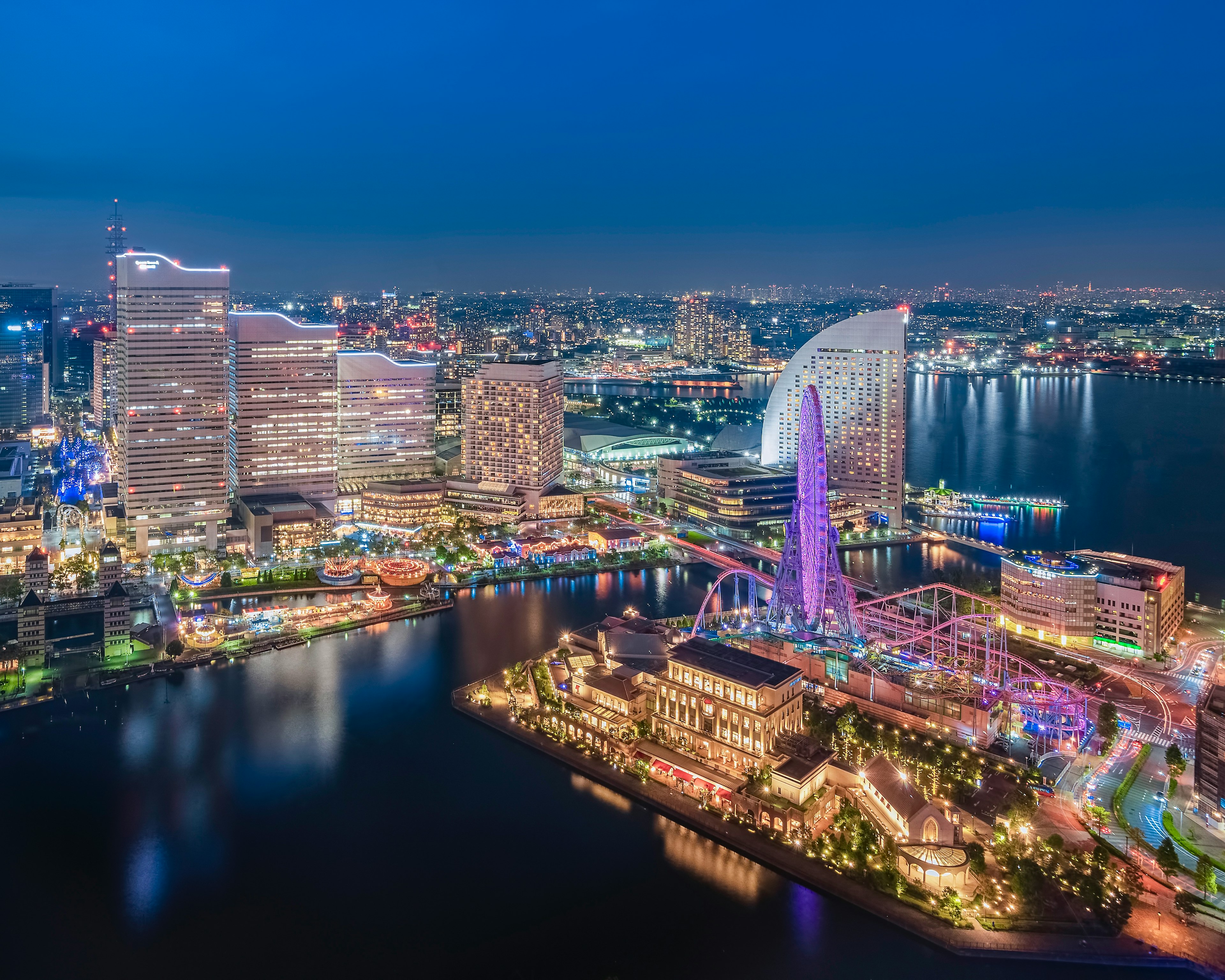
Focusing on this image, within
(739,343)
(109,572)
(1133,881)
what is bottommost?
(1133,881)

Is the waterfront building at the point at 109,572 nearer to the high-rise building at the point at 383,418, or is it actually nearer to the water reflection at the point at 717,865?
the water reflection at the point at 717,865

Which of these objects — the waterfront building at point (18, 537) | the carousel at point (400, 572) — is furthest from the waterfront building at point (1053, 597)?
the waterfront building at point (18, 537)

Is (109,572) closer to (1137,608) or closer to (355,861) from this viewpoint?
(355,861)

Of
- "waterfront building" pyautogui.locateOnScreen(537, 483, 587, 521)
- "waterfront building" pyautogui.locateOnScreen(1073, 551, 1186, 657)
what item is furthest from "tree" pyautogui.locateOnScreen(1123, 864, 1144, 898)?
"waterfront building" pyautogui.locateOnScreen(537, 483, 587, 521)

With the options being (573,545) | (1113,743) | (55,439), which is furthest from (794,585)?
(55,439)

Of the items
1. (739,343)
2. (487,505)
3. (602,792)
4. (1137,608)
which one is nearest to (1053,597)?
(1137,608)

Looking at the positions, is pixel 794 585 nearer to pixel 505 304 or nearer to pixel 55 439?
pixel 55 439
